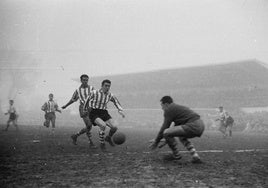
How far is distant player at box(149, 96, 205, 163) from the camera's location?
569 cm

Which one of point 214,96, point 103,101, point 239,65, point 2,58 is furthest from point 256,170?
point 2,58

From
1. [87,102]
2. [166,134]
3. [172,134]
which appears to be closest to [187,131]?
[172,134]

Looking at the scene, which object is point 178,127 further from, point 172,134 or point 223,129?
point 223,129

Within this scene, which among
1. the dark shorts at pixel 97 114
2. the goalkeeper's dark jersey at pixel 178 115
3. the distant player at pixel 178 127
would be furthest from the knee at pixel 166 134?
the dark shorts at pixel 97 114

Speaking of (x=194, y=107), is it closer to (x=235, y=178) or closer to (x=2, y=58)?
(x=235, y=178)

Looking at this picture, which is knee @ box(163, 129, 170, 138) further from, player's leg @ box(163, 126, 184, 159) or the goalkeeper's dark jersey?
the goalkeeper's dark jersey

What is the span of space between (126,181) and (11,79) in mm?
60625

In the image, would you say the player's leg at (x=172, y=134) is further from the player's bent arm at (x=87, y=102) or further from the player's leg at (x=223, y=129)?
the player's leg at (x=223, y=129)

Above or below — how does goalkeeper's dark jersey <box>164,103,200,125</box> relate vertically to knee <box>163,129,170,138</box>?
above

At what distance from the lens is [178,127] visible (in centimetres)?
571

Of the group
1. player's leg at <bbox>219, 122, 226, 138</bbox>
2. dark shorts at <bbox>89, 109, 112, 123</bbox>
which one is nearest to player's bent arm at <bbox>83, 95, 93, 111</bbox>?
dark shorts at <bbox>89, 109, 112, 123</bbox>

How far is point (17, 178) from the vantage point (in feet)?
13.9

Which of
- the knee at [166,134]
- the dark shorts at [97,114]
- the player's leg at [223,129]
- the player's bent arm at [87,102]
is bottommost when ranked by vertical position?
the player's leg at [223,129]

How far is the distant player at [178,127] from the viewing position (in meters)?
5.69
